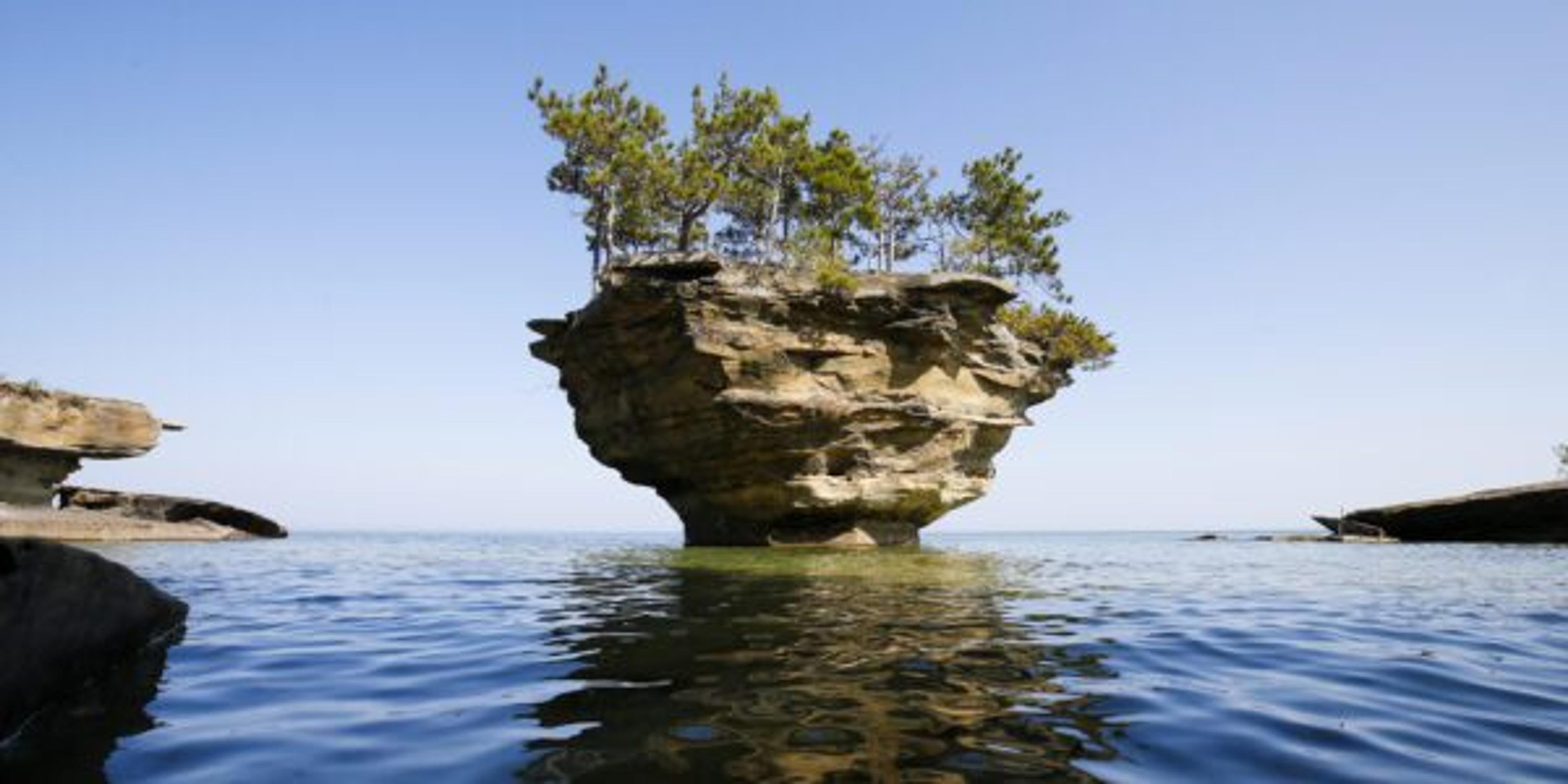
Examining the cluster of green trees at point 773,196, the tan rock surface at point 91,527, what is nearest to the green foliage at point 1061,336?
the cluster of green trees at point 773,196

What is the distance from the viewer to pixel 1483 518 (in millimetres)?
32719

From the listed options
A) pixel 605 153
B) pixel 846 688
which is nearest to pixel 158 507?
pixel 605 153

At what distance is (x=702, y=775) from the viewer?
10.8 ft

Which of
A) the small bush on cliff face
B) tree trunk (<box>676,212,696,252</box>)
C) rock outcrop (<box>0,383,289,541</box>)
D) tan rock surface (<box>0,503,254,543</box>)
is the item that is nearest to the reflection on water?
the small bush on cliff face

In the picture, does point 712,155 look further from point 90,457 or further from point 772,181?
point 90,457

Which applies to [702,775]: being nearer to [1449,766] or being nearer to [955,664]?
[955,664]

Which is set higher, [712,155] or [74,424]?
[712,155]

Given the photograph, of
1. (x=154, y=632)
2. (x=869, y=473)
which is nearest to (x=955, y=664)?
(x=154, y=632)

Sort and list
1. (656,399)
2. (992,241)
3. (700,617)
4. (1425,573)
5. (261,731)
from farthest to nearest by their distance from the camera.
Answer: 1. (992,241)
2. (656,399)
3. (1425,573)
4. (700,617)
5. (261,731)

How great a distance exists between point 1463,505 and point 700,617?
37.2 metres

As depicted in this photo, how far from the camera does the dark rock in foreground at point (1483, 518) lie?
30.7 m

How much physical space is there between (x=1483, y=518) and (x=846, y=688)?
39.6 meters

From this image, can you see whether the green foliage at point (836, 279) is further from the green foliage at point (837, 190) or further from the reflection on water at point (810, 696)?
the reflection on water at point (810, 696)

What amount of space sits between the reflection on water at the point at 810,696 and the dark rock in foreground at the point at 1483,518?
3315 centimetres
